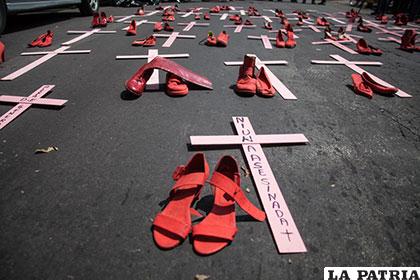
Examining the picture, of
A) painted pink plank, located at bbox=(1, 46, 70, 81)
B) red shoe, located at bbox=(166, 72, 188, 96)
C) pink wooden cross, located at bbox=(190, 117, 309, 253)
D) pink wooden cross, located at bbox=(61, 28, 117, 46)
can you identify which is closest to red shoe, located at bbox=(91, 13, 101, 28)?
pink wooden cross, located at bbox=(61, 28, 117, 46)

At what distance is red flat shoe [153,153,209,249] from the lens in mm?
1521

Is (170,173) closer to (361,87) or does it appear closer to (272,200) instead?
(272,200)

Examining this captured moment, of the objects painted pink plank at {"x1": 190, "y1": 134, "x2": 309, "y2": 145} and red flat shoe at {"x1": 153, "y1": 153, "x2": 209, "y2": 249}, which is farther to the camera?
painted pink plank at {"x1": 190, "y1": 134, "x2": 309, "y2": 145}

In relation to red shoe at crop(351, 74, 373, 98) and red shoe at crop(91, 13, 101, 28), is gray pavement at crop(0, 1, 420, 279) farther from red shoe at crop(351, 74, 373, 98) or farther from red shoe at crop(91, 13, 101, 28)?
red shoe at crop(91, 13, 101, 28)

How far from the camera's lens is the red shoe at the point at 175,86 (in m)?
3.29

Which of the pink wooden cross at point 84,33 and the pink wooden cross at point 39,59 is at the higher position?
the pink wooden cross at point 84,33

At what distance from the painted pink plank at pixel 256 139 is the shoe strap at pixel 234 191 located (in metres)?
0.81

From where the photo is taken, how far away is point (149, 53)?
5102mm

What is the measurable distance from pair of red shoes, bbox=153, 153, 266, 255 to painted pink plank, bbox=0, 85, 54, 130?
2180 mm

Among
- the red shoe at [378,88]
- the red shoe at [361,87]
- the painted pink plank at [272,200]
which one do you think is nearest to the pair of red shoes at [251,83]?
the painted pink plank at [272,200]

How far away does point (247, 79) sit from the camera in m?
3.49

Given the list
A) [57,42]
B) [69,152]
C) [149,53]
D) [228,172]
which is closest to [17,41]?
[57,42]

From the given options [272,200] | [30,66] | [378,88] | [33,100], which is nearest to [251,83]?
[378,88]

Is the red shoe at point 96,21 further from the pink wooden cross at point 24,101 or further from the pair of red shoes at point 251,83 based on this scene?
the pair of red shoes at point 251,83
